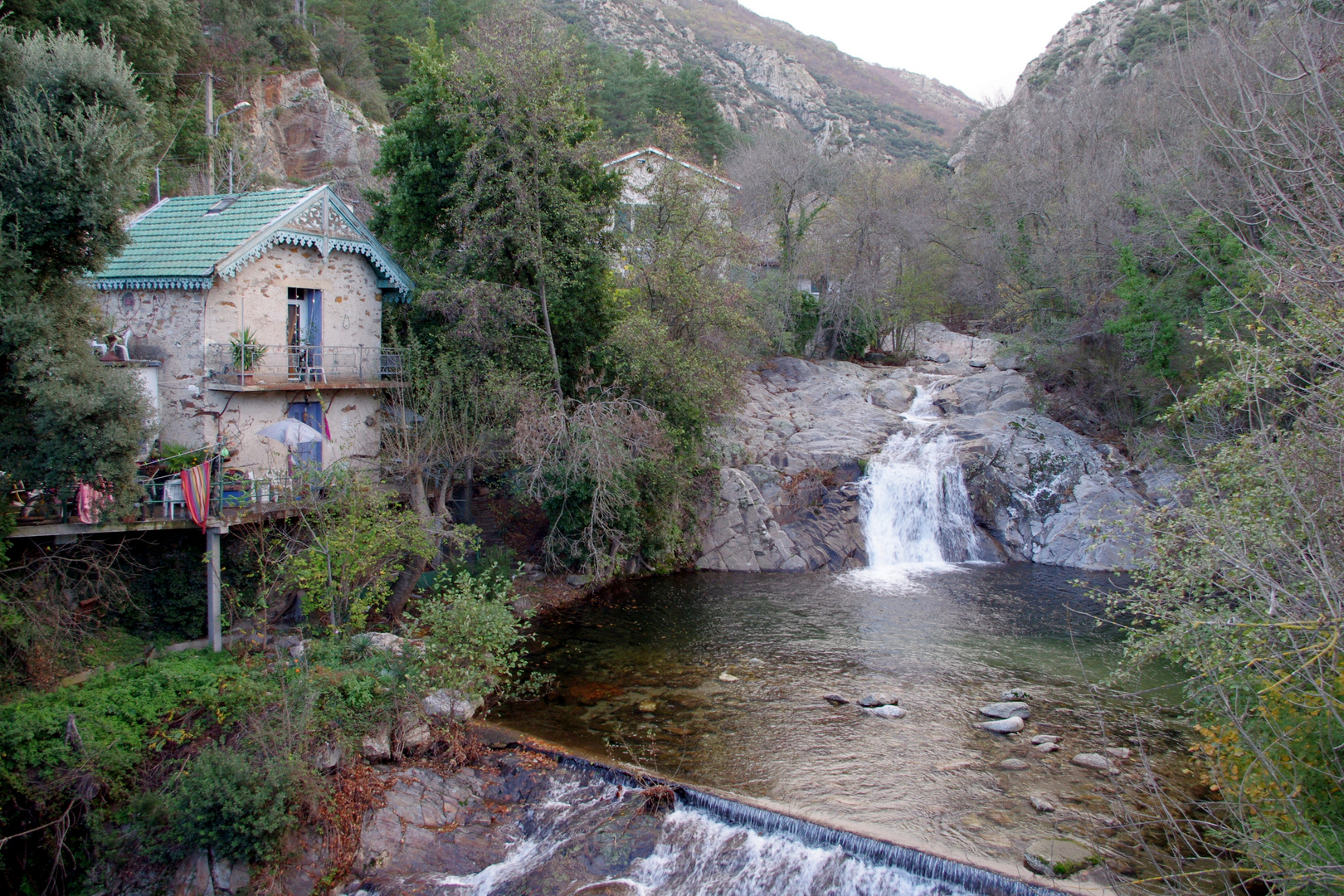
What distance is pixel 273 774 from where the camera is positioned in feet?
30.6

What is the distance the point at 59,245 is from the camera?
453 inches

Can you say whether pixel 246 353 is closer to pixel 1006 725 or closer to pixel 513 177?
pixel 513 177

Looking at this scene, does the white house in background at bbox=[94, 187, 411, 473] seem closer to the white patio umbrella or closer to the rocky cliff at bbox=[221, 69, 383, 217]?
the white patio umbrella

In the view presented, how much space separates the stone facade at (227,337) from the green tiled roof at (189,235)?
41 cm

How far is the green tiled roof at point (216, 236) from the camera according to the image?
16141mm

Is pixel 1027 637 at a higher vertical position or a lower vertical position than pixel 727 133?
lower

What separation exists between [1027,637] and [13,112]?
20.3 meters

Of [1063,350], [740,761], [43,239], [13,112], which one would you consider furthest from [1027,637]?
[13,112]

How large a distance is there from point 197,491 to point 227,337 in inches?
202

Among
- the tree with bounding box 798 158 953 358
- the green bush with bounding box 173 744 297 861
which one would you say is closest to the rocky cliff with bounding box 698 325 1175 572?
the tree with bounding box 798 158 953 358

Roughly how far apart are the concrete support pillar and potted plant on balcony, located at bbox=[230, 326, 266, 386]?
4.33m

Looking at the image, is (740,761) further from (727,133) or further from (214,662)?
(727,133)

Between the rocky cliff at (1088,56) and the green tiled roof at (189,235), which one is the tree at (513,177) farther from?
the rocky cliff at (1088,56)

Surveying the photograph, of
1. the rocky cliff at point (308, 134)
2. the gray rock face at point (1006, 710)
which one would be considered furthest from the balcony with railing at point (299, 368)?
the rocky cliff at point (308, 134)
